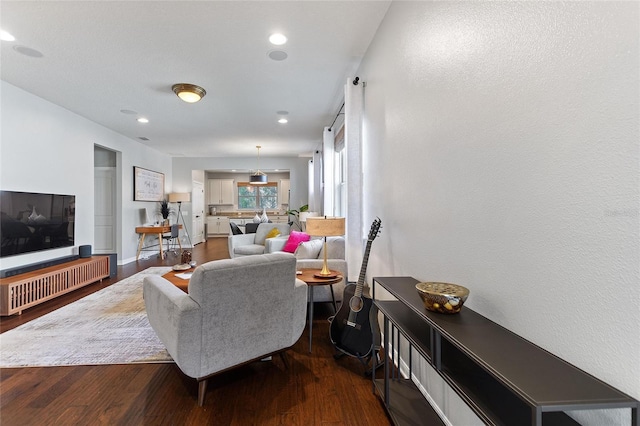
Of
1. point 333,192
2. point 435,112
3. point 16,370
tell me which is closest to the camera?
point 435,112

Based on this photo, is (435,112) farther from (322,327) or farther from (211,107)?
(211,107)

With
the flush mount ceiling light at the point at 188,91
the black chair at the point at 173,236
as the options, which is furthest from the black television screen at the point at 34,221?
the black chair at the point at 173,236

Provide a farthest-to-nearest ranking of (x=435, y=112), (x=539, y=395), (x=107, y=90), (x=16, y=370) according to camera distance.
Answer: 1. (x=107, y=90)
2. (x=16, y=370)
3. (x=435, y=112)
4. (x=539, y=395)

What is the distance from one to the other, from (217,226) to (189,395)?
9.50 m

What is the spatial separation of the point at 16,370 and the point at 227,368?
1701mm

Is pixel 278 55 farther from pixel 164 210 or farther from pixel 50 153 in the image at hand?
pixel 164 210

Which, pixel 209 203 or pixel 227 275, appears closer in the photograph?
pixel 227 275

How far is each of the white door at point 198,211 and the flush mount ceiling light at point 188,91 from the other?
5295 millimetres

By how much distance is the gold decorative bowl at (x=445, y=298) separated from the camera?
1114 millimetres

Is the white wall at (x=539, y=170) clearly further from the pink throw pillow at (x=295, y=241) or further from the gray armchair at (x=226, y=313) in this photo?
the pink throw pillow at (x=295, y=241)

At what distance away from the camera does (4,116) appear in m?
3.41

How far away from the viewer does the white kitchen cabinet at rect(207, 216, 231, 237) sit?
1073cm

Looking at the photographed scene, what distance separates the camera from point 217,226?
10797 millimetres

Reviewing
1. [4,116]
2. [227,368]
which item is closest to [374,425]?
[227,368]
